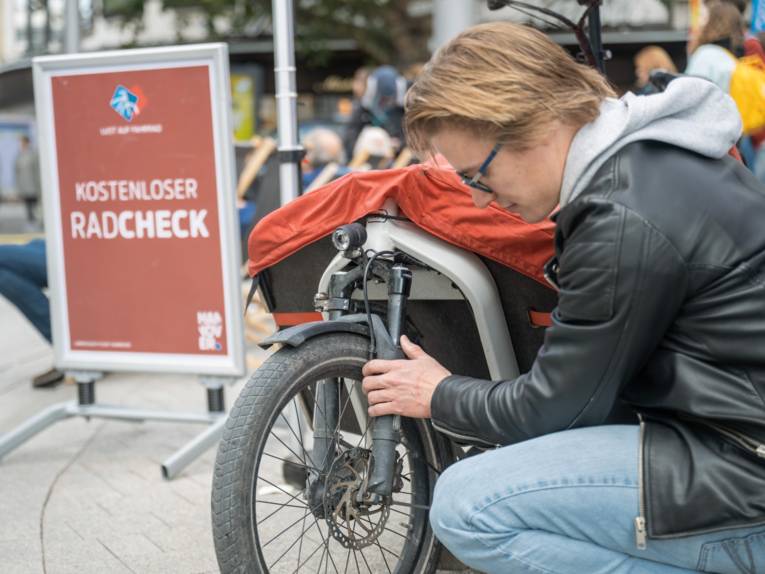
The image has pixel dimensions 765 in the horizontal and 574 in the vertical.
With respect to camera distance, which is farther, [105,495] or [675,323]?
[105,495]

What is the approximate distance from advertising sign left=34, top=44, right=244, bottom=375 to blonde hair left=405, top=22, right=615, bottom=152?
1893mm

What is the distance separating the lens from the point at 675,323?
1867mm

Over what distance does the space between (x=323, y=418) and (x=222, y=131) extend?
5.59 feet

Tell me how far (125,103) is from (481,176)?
2.28 meters

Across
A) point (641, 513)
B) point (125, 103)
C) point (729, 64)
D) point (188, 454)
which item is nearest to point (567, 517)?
point (641, 513)

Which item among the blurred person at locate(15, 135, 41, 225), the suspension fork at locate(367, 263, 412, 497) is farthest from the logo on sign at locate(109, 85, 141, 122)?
the blurred person at locate(15, 135, 41, 225)

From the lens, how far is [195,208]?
3.85m

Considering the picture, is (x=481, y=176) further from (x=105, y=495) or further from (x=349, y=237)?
(x=105, y=495)

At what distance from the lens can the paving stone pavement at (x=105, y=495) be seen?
3084mm

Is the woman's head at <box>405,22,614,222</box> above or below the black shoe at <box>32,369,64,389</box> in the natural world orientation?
above

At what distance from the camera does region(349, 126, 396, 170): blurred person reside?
800 centimetres

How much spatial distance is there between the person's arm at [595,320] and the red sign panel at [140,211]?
81.9 inches

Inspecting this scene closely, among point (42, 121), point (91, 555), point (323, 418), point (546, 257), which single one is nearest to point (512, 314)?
point (546, 257)

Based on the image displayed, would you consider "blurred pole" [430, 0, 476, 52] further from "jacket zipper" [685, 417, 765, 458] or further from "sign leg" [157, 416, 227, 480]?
"jacket zipper" [685, 417, 765, 458]
